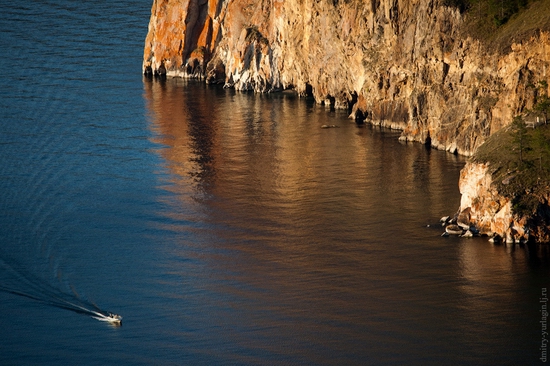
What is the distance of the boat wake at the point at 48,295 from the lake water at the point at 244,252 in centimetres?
19

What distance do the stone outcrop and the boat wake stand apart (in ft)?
111

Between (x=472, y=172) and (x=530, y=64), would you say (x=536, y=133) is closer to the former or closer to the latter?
(x=472, y=172)

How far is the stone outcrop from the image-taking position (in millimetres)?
83375

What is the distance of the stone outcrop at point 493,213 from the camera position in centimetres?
8338

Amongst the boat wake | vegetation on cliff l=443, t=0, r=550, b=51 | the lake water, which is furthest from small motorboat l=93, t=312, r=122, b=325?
vegetation on cliff l=443, t=0, r=550, b=51

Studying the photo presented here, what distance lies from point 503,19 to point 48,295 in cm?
6306

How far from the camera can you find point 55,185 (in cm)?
10462

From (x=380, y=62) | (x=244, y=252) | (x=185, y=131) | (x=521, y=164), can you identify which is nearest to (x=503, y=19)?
(x=380, y=62)

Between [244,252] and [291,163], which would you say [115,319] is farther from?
[291,163]

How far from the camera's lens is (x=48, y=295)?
75688mm

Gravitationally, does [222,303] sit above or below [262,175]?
below

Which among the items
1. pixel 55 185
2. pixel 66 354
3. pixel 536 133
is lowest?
pixel 66 354

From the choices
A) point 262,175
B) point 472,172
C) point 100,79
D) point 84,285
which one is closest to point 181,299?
point 84,285

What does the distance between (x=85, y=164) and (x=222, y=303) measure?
45.6 metres
